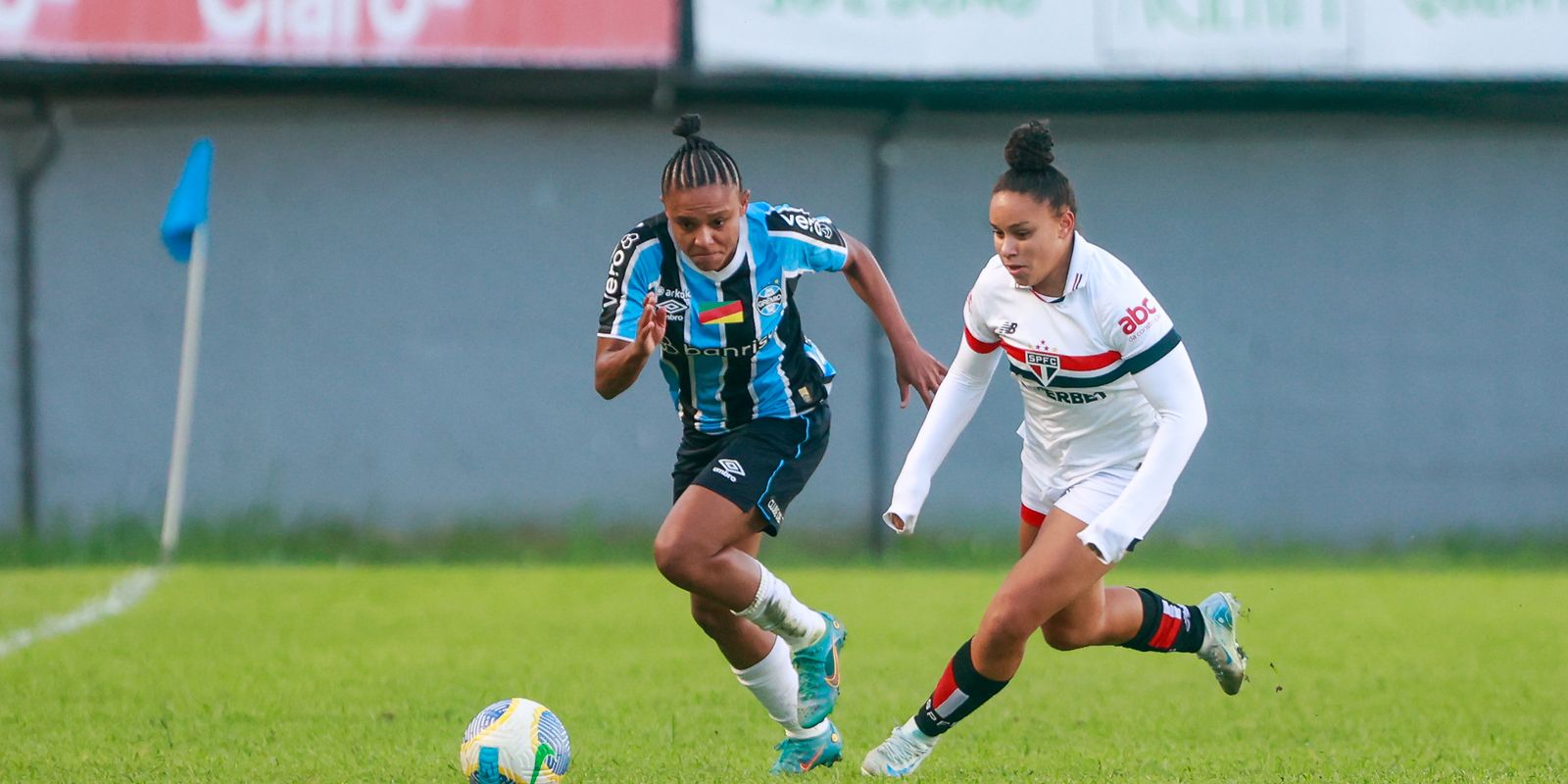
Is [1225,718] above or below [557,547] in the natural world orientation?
above

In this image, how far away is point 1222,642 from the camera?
21.7 ft

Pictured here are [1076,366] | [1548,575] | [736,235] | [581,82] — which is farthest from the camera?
[581,82]

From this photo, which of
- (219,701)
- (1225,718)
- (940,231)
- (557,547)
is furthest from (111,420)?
(1225,718)

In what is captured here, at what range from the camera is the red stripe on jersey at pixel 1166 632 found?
639cm

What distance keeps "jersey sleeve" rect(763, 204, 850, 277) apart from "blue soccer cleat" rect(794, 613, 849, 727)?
1.21 meters

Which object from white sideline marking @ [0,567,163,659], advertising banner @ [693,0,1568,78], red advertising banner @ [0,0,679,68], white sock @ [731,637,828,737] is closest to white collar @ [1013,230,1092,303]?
white sock @ [731,637,828,737]

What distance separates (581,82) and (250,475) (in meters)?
4.00

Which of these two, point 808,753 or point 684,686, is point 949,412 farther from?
point 684,686

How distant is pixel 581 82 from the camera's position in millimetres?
13984

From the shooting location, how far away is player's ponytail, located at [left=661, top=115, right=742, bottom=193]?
571 centimetres

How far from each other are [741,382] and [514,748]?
61.9 inches

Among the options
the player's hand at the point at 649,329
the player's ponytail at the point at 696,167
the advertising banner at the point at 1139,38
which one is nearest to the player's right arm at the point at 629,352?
the player's hand at the point at 649,329

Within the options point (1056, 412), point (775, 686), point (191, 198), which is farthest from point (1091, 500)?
point (191, 198)

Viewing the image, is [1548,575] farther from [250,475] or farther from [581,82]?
[250,475]
